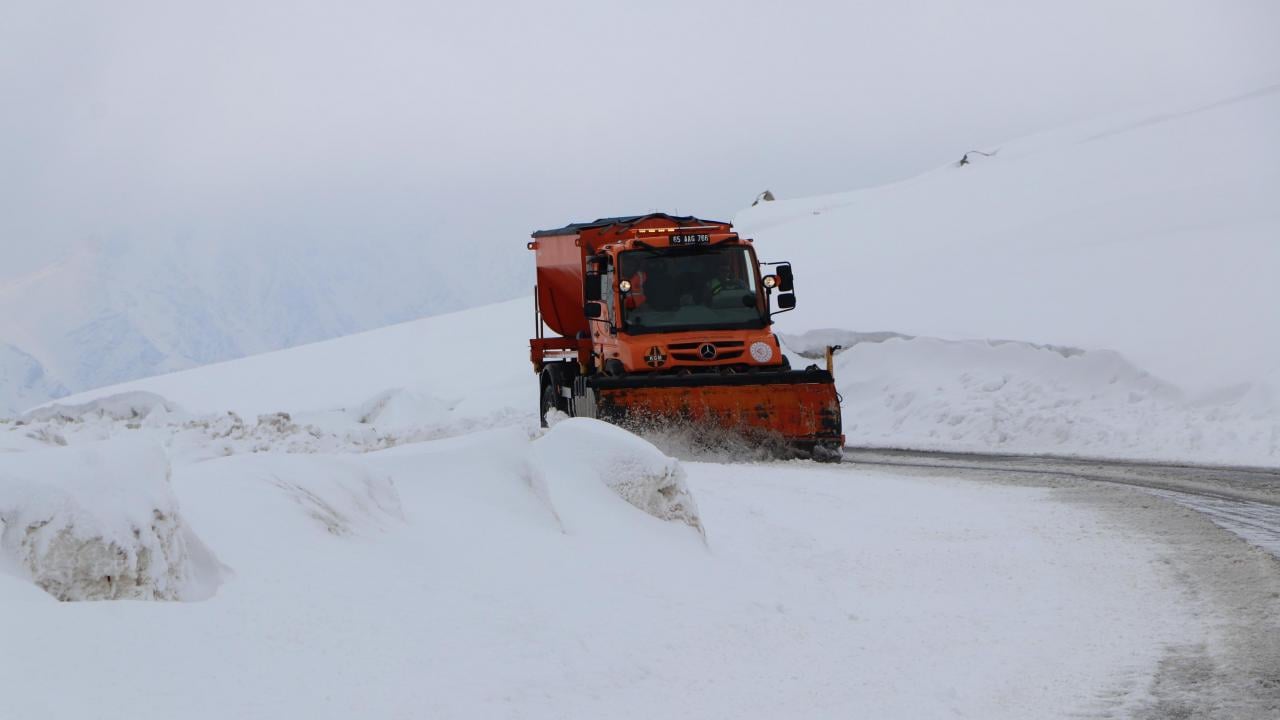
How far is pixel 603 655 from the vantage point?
16.5ft

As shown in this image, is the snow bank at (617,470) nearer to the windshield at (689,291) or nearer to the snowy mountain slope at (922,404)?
the snowy mountain slope at (922,404)

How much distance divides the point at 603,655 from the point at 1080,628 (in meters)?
2.48

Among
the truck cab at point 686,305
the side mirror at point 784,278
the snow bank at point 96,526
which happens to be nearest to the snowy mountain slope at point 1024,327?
the truck cab at point 686,305

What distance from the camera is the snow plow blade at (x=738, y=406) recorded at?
47.5 ft

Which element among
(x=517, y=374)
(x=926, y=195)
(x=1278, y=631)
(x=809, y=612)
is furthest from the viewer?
(x=926, y=195)

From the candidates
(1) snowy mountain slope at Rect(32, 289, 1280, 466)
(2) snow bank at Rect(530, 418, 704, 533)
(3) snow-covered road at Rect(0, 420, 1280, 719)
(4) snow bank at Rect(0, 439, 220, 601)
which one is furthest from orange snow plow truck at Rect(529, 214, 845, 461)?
(4) snow bank at Rect(0, 439, 220, 601)

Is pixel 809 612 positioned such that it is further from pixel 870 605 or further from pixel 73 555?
pixel 73 555

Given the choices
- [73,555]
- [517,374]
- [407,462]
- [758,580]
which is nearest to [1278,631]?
[758,580]

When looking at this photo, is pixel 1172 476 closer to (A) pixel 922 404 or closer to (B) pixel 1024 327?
(A) pixel 922 404

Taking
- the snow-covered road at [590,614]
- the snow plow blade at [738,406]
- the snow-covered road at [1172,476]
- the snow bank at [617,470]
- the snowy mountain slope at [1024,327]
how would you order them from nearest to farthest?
the snow-covered road at [590,614], the snow bank at [617,470], the snow-covered road at [1172,476], the snow plow blade at [738,406], the snowy mountain slope at [1024,327]

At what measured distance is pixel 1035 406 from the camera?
60.7ft

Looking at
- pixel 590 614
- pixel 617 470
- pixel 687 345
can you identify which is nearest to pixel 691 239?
pixel 687 345

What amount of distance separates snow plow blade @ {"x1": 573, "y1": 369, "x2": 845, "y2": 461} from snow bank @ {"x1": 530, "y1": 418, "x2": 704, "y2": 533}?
6.59 m

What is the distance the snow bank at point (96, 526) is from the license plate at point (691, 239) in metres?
11.6
